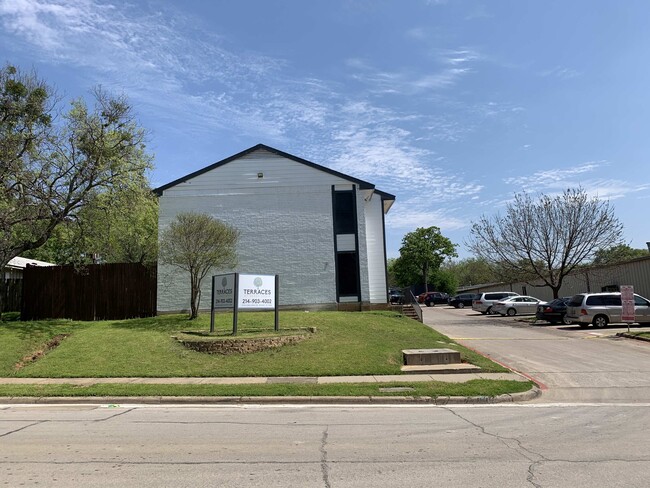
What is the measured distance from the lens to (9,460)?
5785 millimetres

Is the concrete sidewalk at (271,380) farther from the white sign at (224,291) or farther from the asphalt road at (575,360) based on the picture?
the white sign at (224,291)

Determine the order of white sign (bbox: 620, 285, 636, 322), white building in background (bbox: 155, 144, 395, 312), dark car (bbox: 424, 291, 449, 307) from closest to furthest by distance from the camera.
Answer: white sign (bbox: 620, 285, 636, 322)
white building in background (bbox: 155, 144, 395, 312)
dark car (bbox: 424, 291, 449, 307)

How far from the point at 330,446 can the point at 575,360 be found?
11179mm

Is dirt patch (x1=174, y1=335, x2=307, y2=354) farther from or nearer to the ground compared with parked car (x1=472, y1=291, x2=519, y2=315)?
nearer to the ground

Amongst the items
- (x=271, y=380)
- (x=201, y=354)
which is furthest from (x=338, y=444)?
(x=201, y=354)

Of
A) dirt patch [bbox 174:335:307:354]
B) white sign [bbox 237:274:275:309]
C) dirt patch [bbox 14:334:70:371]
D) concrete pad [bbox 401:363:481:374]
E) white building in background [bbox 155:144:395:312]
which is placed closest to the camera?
concrete pad [bbox 401:363:481:374]

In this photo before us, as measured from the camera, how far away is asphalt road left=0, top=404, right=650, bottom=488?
5.11 metres

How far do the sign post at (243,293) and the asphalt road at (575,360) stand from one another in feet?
24.7

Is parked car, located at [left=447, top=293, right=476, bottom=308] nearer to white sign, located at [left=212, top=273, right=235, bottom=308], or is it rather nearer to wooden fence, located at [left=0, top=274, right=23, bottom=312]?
white sign, located at [left=212, top=273, right=235, bottom=308]

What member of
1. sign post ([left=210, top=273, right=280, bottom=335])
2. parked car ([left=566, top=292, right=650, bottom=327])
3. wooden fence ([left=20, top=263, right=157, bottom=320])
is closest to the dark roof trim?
wooden fence ([left=20, top=263, right=157, bottom=320])

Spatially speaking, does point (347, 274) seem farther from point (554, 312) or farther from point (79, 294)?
point (79, 294)

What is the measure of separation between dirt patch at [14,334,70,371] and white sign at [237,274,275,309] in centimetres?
606

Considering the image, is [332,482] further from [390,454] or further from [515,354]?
[515,354]

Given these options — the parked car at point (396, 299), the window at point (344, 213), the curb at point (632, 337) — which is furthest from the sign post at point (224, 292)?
the curb at point (632, 337)
